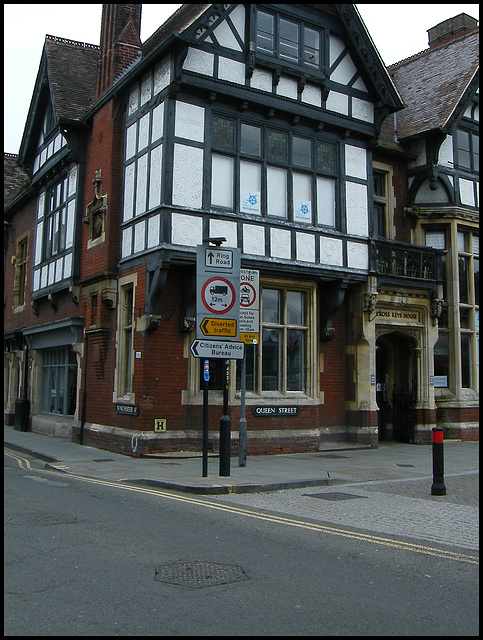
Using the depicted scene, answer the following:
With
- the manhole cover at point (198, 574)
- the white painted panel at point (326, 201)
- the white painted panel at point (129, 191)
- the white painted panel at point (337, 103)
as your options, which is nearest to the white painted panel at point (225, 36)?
the white painted panel at point (337, 103)

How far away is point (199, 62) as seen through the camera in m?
15.3

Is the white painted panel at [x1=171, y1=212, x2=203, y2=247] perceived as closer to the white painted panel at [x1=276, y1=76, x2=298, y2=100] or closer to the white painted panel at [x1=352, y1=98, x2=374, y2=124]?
the white painted panel at [x1=276, y1=76, x2=298, y2=100]

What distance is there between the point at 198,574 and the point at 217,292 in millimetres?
6969

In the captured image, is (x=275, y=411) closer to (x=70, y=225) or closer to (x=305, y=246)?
(x=305, y=246)

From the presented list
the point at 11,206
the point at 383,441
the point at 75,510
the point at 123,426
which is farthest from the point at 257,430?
the point at 11,206

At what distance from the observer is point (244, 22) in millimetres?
16062

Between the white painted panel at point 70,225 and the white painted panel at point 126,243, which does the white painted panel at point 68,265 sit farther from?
the white painted panel at point 126,243

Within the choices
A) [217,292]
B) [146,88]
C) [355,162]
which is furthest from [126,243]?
[355,162]

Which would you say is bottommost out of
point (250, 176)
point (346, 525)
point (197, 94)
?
point (346, 525)

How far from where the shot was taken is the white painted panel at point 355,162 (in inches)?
698

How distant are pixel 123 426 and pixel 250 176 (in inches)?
274

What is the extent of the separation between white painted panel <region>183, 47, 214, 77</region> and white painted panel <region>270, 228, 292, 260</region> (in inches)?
162

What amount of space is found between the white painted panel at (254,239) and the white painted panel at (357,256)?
9.03 feet

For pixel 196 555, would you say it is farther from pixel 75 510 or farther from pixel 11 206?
pixel 11 206
